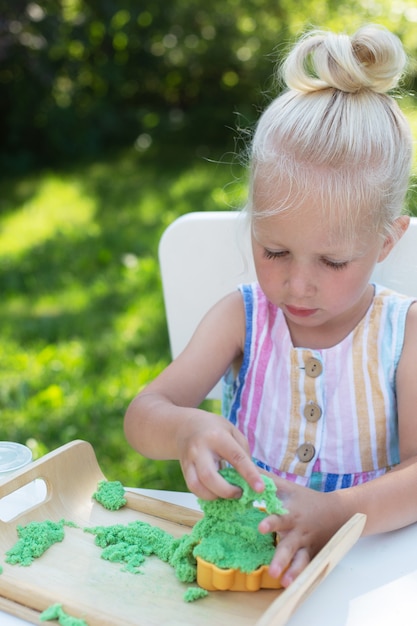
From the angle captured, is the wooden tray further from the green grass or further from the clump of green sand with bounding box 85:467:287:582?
the green grass

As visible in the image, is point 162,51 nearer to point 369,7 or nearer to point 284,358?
point 369,7

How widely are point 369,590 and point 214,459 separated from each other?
22cm

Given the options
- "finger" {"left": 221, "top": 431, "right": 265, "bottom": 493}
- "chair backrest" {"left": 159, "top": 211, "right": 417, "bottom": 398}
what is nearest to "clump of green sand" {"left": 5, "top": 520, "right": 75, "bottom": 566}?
"finger" {"left": 221, "top": 431, "right": 265, "bottom": 493}

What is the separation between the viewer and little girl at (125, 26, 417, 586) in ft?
3.38

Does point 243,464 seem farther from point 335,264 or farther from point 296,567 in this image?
point 335,264

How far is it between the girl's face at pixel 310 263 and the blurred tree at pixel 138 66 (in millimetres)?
3969

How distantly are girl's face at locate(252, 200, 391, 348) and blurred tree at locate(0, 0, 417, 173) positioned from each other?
3.97 meters

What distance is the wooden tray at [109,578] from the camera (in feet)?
2.83

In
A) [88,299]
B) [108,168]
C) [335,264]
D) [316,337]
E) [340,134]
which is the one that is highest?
[340,134]

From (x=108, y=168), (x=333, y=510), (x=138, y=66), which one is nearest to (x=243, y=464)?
(x=333, y=510)

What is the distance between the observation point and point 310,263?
1138mm

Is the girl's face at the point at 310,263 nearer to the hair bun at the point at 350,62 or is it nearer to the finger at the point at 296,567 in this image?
the hair bun at the point at 350,62

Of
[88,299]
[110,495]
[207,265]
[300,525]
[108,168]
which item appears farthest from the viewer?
[108,168]

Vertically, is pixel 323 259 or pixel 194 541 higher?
pixel 323 259
